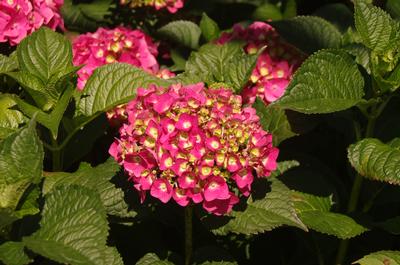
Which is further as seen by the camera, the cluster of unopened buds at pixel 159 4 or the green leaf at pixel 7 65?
the cluster of unopened buds at pixel 159 4

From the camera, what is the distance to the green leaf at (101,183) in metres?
2.21

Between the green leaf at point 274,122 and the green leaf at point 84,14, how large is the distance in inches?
50.3

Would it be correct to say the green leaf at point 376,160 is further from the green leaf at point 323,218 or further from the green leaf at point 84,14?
the green leaf at point 84,14

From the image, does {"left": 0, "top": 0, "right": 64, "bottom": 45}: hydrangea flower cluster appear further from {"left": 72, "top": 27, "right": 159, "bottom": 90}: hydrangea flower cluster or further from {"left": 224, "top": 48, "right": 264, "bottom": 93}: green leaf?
{"left": 224, "top": 48, "right": 264, "bottom": 93}: green leaf

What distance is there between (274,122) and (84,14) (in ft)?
4.61

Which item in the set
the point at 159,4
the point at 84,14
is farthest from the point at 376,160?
the point at 84,14

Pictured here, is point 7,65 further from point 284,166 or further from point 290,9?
point 290,9

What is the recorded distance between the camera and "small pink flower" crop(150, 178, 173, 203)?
199 cm

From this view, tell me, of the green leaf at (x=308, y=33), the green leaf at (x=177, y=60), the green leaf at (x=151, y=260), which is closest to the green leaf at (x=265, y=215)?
the green leaf at (x=151, y=260)

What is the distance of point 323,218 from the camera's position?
2.32 m

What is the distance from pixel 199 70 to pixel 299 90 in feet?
1.94

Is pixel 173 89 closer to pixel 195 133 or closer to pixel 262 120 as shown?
pixel 195 133

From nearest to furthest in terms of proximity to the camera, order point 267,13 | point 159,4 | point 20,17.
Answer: point 20,17 → point 159,4 → point 267,13

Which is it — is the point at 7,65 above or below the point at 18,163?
below
